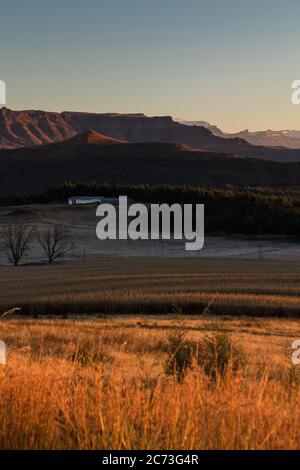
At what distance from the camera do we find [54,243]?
73875 millimetres

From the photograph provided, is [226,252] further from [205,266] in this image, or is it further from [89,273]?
[89,273]

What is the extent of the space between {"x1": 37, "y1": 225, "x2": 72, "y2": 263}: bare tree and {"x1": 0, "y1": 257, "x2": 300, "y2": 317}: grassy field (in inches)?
1005

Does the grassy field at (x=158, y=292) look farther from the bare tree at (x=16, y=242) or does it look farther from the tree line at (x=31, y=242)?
the tree line at (x=31, y=242)

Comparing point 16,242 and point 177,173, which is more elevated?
point 177,173

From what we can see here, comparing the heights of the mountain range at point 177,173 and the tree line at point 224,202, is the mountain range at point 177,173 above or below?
above

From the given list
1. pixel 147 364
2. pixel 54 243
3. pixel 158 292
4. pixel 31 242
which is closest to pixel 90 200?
pixel 31 242

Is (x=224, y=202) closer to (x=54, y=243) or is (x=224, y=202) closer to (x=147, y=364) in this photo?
(x=54, y=243)

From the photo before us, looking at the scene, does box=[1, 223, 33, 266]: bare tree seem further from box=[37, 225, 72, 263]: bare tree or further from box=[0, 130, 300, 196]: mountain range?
box=[0, 130, 300, 196]: mountain range

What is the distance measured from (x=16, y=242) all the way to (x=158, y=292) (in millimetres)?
50667

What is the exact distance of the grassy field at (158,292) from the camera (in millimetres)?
32250

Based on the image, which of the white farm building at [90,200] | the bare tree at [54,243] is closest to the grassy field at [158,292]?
the bare tree at [54,243]

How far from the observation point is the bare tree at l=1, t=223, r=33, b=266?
245ft

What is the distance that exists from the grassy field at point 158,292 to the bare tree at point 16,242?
82.6 ft

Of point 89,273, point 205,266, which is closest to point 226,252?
point 205,266
